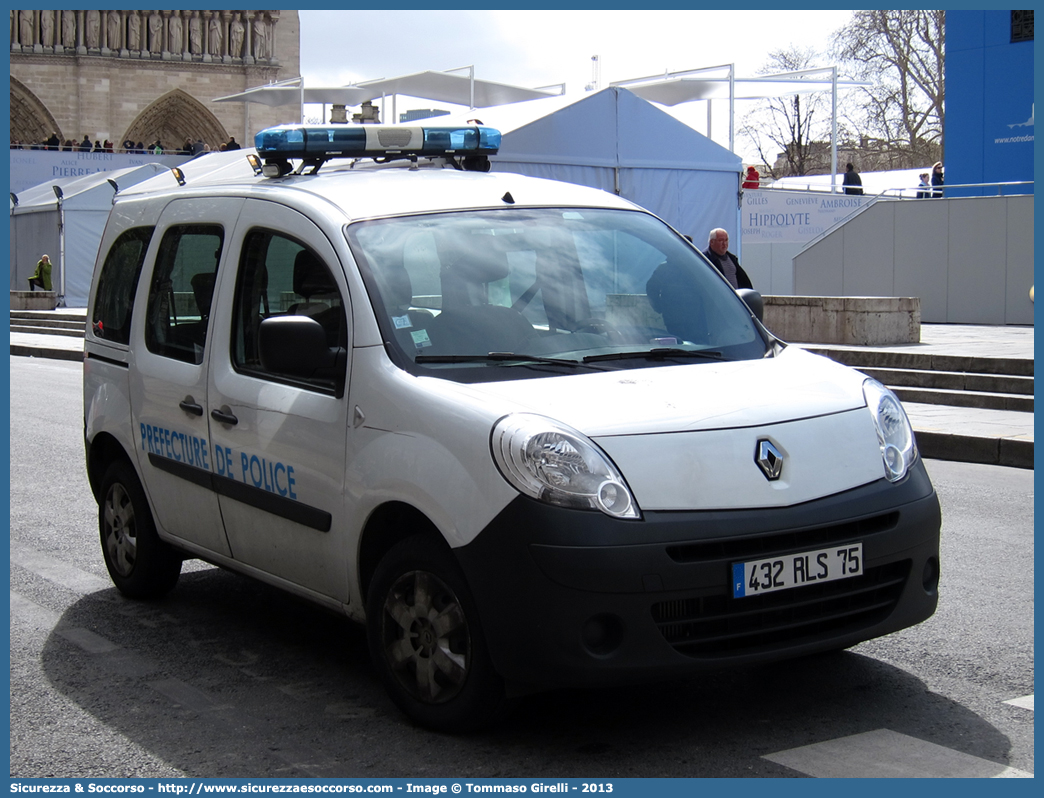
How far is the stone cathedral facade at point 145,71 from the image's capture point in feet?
207

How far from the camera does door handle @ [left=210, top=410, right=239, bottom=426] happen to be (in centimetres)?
469

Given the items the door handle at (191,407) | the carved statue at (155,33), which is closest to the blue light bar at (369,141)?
the door handle at (191,407)

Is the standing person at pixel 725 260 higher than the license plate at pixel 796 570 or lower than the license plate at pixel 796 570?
higher

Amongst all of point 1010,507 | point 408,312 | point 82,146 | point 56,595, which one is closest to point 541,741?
point 408,312

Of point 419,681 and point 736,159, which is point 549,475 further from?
point 736,159

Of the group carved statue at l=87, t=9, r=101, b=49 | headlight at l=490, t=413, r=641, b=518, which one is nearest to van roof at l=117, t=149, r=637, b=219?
headlight at l=490, t=413, r=641, b=518

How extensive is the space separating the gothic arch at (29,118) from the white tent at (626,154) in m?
48.8

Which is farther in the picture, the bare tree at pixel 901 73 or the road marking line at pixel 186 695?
the bare tree at pixel 901 73

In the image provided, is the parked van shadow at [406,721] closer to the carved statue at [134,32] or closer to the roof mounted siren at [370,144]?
the roof mounted siren at [370,144]

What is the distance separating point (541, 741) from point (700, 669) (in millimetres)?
534

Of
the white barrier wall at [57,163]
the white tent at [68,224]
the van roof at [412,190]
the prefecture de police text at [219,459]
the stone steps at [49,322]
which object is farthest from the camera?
the white barrier wall at [57,163]

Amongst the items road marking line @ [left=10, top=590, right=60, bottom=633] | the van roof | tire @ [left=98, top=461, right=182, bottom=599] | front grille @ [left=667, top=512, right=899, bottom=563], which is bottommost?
road marking line @ [left=10, top=590, right=60, bottom=633]

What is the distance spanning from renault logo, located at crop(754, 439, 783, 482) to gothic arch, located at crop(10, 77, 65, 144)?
6408 centimetres

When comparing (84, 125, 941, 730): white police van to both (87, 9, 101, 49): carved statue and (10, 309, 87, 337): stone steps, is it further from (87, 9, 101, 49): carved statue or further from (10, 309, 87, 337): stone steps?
(87, 9, 101, 49): carved statue
